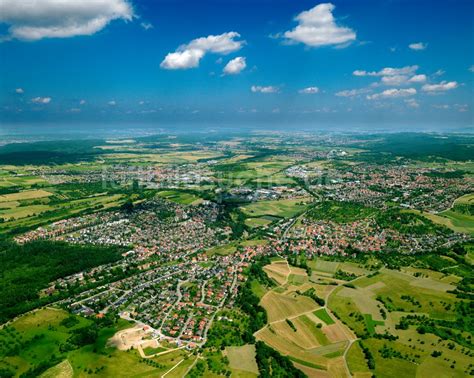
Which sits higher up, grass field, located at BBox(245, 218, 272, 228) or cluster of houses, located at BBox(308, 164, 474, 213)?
cluster of houses, located at BBox(308, 164, 474, 213)

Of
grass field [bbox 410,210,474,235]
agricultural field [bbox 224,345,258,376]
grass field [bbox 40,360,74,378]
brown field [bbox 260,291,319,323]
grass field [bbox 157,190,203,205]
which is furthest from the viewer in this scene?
grass field [bbox 157,190,203,205]

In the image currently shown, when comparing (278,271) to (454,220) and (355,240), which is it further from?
(454,220)

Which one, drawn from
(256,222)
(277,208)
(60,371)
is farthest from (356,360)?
(277,208)

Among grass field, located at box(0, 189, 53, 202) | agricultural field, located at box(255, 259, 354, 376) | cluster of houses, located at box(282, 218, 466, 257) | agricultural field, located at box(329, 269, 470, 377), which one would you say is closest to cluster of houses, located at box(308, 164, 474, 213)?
cluster of houses, located at box(282, 218, 466, 257)

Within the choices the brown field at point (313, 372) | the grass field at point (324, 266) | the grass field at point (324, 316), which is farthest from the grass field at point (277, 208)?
the brown field at point (313, 372)

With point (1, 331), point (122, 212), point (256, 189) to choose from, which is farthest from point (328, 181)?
point (1, 331)

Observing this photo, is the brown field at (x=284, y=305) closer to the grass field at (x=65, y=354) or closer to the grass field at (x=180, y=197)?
the grass field at (x=65, y=354)

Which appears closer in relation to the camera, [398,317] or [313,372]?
[313,372]

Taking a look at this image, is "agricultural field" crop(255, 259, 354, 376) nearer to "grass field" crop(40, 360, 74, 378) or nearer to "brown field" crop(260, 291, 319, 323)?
"brown field" crop(260, 291, 319, 323)

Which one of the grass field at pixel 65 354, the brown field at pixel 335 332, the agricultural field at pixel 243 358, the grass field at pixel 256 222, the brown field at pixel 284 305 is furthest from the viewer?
the grass field at pixel 256 222
